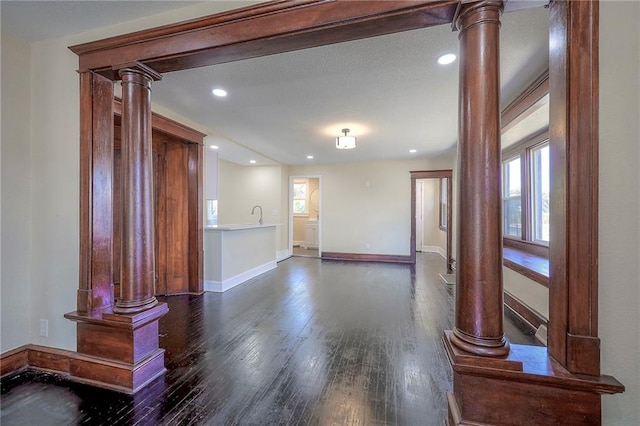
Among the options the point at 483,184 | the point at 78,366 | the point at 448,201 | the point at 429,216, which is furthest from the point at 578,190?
the point at 429,216

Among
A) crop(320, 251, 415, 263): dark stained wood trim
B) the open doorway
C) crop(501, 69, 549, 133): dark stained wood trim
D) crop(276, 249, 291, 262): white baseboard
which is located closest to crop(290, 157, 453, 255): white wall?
crop(320, 251, 415, 263): dark stained wood trim

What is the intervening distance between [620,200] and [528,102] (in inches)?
79.9

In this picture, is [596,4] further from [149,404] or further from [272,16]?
[149,404]

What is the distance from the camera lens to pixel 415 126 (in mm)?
4035

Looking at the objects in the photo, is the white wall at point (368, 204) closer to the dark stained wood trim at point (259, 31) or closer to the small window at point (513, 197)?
→ the small window at point (513, 197)

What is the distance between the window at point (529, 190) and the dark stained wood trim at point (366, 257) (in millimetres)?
2534

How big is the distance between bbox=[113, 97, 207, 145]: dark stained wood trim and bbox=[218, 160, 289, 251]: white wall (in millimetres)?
2870

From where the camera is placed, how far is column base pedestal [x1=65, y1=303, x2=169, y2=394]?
1806 mm

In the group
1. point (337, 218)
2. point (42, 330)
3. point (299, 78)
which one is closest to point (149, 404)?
point (42, 330)

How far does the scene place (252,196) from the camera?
722 centimetres

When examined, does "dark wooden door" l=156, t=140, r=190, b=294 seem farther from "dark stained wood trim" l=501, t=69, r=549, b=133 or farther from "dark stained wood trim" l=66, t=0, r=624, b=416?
"dark stained wood trim" l=501, t=69, r=549, b=133

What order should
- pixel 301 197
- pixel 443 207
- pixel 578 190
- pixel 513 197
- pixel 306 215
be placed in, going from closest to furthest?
1. pixel 578 190
2. pixel 513 197
3. pixel 443 207
4. pixel 306 215
5. pixel 301 197

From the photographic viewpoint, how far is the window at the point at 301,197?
9.38 m

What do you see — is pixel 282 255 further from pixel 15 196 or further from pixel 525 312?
pixel 15 196
